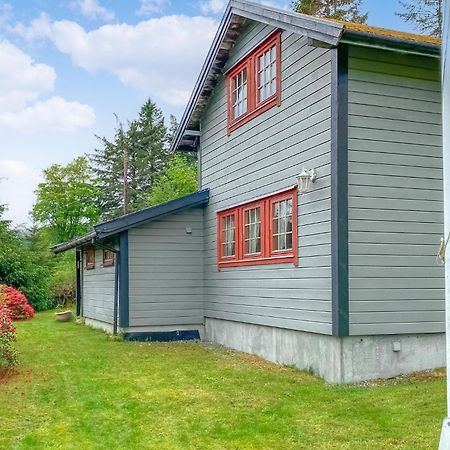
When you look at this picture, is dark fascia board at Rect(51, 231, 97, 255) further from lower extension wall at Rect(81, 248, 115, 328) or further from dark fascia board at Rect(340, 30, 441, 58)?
dark fascia board at Rect(340, 30, 441, 58)

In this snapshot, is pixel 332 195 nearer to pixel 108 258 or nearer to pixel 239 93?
pixel 239 93

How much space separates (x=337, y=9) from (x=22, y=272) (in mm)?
17191

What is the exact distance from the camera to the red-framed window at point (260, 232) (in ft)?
29.1

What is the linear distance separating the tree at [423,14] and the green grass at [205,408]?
15299mm

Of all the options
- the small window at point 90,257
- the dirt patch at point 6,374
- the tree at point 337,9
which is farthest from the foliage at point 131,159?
the dirt patch at point 6,374

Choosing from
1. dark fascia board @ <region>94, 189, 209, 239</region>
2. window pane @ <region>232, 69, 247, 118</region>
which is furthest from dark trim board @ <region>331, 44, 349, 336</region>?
dark fascia board @ <region>94, 189, 209, 239</region>

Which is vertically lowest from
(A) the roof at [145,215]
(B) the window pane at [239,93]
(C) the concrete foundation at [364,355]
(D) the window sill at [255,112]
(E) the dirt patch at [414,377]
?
(E) the dirt patch at [414,377]

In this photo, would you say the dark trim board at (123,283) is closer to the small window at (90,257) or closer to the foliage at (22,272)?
the small window at (90,257)

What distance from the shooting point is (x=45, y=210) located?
39.5m

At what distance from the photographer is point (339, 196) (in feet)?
24.4

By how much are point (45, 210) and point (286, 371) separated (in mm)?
33955

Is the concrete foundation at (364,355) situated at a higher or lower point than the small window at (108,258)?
lower

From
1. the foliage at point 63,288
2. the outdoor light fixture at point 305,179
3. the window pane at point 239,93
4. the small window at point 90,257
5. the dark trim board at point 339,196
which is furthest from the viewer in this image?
the foliage at point 63,288

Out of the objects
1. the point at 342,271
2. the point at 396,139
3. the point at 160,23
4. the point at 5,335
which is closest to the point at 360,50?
the point at 396,139
